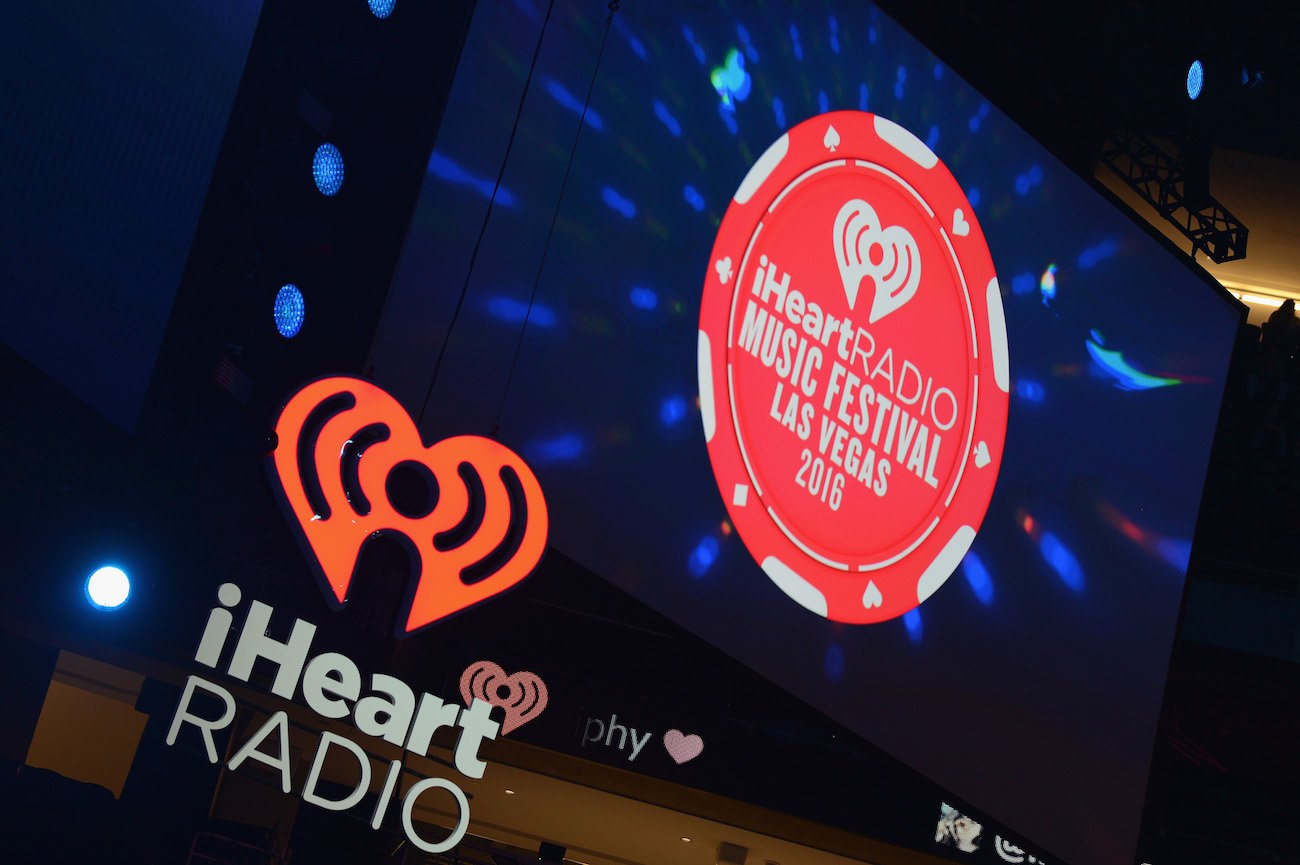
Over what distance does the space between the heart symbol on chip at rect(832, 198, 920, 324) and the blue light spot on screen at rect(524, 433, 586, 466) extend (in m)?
1.39

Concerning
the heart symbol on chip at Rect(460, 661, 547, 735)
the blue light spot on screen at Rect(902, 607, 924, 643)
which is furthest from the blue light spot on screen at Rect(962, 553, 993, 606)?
the heart symbol on chip at Rect(460, 661, 547, 735)

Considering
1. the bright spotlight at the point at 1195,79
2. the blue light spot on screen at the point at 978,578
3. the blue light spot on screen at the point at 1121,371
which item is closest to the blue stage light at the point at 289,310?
the blue light spot on screen at the point at 978,578

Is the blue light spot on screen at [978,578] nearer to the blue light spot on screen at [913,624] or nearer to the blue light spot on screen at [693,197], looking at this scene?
the blue light spot on screen at [913,624]

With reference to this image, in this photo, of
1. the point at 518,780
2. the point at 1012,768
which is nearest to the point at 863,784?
the point at 1012,768

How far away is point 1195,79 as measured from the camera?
7223mm

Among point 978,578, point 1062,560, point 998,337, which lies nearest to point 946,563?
→ point 978,578

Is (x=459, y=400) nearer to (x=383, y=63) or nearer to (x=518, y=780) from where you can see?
(x=383, y=63)

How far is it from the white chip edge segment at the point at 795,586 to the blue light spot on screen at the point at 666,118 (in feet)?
4.90

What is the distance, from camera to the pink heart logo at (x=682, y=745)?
7.24 m

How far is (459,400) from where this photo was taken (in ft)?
12.8

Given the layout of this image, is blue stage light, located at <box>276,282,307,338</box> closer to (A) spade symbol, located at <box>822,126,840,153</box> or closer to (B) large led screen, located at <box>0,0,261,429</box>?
(B) large led screen, located at <box>0,0,261,429</box>

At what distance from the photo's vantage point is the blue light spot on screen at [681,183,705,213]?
177 inches

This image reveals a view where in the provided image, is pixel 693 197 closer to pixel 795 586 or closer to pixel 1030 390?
pixel 795 586

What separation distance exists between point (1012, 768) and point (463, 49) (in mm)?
3518
